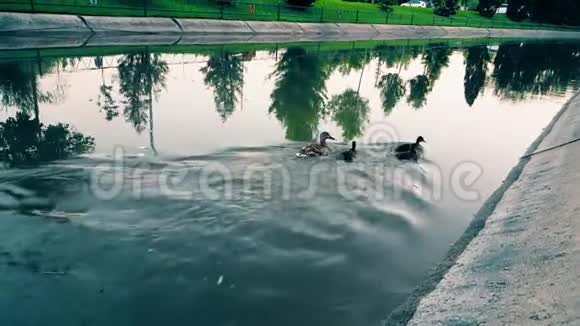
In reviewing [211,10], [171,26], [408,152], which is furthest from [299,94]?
[211,10]

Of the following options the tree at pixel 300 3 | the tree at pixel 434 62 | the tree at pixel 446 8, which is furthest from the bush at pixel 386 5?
the tree at pixel 446 8

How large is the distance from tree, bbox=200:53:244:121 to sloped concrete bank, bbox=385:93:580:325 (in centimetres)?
1014

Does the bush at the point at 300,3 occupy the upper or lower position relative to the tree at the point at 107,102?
upper

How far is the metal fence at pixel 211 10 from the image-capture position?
3356 cm

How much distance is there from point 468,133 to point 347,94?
6676mm

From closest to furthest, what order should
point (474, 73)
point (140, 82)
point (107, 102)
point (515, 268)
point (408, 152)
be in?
1. point (515, 268)
2. point (408, 152)
3. point (107, 102)
4. point (140, 82)
5. point (474, 73)

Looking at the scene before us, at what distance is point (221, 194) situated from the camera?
924 cm

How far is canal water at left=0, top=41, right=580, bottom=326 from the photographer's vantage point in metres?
6.14

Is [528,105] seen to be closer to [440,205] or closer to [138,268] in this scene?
[440,205]

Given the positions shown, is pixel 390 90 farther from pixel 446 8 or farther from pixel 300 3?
pixel 446 8

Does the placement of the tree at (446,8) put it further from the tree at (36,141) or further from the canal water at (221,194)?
the tree at (36,141)

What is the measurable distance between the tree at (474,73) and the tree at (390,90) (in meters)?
3.76

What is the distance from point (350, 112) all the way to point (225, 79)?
754 cm

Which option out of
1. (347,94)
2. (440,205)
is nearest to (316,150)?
(440,205)
